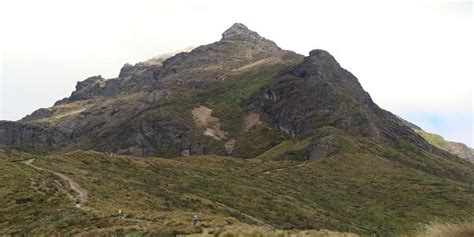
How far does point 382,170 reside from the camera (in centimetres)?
12462

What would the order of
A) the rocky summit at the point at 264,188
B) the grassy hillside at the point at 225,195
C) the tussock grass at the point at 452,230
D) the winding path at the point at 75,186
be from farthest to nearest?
the winding path at the point at 75,186 < the rocky summit at the point at 264,188 < the grassy hillside at the point at 225,195 < the tussock grass at the point at 452,230

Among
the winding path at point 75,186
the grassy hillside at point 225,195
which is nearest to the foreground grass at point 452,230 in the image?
the grassy hillside at point 225,195

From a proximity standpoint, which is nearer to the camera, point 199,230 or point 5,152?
point 199,230

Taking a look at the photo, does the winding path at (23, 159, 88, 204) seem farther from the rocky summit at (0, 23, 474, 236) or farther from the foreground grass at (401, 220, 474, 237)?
the foreground grass at (401, 220, 474, 237)

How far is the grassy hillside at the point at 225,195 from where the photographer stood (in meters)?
43.2

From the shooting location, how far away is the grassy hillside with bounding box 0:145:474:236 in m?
43.2

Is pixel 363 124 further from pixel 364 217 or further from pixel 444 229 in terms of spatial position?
pixel 444 229

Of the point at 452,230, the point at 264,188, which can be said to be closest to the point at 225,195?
the point at 264,188

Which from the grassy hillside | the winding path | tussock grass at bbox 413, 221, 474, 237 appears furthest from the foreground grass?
the winding path

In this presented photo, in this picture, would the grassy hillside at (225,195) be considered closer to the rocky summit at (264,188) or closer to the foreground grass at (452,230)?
the rocky summit at (264,188)

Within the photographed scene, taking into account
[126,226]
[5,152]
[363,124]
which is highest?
[363,124]

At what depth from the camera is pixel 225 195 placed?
8462 cm

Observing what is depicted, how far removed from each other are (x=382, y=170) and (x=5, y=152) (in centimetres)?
8696

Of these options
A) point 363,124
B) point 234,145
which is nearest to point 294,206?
point 363,124
